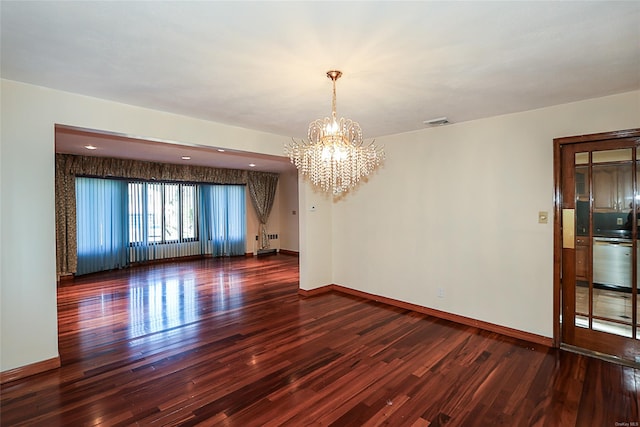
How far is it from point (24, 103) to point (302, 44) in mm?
2462

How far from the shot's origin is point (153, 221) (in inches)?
298

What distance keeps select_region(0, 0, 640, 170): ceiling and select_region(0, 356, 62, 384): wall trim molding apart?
2.38 meters

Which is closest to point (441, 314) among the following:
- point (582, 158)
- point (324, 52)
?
point (582, 158)

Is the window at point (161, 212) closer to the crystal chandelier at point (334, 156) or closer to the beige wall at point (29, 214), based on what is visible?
the beige wall at point (29, 214)

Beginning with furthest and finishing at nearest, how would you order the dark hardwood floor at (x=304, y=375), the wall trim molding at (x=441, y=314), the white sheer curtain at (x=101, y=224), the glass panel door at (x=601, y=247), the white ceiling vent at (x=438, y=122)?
the white sheer curtain at (x=101, y=224) < the white ceiling vent at (x=438, y=122) < the wall trim molding at (x=441, y=314) < the glass panel door at (x=601, y=247) < the dark hardwood floor at (x=304, y=375)

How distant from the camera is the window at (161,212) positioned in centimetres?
722

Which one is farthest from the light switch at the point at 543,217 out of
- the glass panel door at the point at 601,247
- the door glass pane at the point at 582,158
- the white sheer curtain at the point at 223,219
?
the white sheer curtain at the point at 223,219

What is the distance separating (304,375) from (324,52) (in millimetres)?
2516

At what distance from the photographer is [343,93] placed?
2803 mm

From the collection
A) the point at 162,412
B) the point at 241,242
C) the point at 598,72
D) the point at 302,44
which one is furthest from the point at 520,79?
the point at 241,242

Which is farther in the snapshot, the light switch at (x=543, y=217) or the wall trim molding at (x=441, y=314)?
the wall trim molding at (x=441, y=314)

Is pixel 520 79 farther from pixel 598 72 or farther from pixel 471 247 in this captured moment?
pixel 471 247

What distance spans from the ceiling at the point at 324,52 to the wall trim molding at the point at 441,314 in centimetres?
241

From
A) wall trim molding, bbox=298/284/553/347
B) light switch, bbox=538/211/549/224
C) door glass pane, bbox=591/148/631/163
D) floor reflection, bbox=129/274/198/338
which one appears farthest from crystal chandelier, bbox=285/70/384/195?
floor reflection, bbox=129/274/198/338
